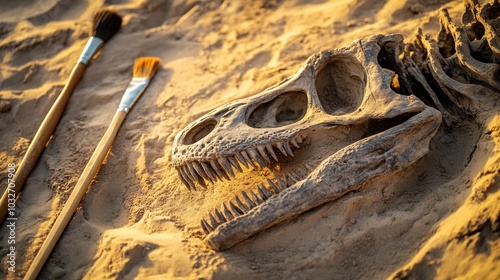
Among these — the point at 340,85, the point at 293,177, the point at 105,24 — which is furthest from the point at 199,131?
the point at 105,24

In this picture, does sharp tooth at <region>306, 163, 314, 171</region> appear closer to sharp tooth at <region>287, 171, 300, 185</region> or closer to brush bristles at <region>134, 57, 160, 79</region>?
sharp tooth at <region>287, 171, 300, 185</region>

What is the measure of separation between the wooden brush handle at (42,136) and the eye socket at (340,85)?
2.27m

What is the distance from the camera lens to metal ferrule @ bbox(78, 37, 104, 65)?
14.6 feet

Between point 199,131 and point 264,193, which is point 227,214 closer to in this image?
point 264,193

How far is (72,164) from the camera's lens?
364 cm

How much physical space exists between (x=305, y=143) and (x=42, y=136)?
224 cm

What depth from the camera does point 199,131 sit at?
120 inches

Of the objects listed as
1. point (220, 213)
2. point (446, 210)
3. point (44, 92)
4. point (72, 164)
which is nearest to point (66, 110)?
point (44, 92)

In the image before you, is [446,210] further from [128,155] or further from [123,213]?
[128,155]

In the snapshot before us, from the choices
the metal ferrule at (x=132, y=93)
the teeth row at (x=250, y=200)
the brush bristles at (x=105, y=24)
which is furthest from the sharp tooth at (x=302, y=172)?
the brush bristles at (x=105, y=24)

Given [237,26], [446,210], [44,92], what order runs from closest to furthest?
[446,210] → [44,92] → [237,26]

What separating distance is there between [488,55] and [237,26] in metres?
2.53

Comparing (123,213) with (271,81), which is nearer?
(123,213)

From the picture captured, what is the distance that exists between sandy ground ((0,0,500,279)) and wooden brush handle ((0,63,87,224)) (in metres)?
0.07
